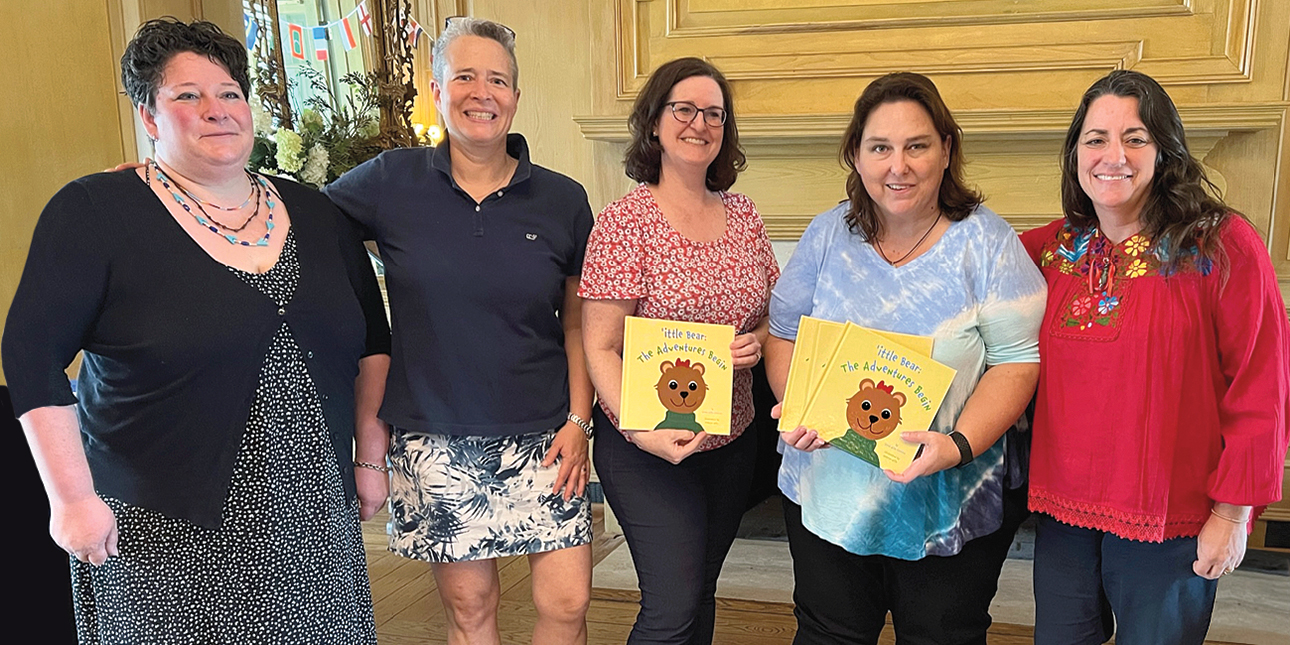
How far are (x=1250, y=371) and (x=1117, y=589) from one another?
0.43 m

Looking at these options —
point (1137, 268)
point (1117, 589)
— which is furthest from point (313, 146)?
point (1117, 589)

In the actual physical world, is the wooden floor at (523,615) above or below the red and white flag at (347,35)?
below

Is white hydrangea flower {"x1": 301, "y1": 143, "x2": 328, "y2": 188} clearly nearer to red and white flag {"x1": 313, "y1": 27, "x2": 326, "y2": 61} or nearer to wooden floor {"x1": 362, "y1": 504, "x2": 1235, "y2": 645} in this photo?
wooden floor {"x1": 362, "y1": 504, "x2": 1235, "y2": 645}

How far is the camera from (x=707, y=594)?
6.02ft

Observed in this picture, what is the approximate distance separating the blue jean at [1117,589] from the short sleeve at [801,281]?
0.58 m

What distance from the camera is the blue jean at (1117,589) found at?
145cm

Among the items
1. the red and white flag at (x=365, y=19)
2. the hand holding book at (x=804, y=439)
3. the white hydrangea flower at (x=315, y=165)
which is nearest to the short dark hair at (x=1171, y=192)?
the hand holding book at (x=804, y=439)

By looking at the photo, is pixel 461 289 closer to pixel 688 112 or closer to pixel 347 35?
pixel 688 112

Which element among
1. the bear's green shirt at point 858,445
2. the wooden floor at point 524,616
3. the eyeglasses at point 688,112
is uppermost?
the eyeglasses at point 688,112

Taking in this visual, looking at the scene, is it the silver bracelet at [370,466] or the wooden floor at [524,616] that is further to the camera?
the wooden floor at [524,616]

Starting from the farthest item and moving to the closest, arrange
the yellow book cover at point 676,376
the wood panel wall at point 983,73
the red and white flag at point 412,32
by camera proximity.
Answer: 1. the red and white flag at point 412,32
2. the wood panel wall at point 983,73
3. the yellow book cover at point 676,376

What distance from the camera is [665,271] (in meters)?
1.66

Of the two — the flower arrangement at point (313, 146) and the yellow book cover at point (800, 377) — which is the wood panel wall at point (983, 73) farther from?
the yellow book cover at point (800, 377)

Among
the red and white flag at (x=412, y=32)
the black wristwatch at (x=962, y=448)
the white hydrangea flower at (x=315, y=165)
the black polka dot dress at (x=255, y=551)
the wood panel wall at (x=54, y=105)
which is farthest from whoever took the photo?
the red and white flag at (x=412, y=32)
